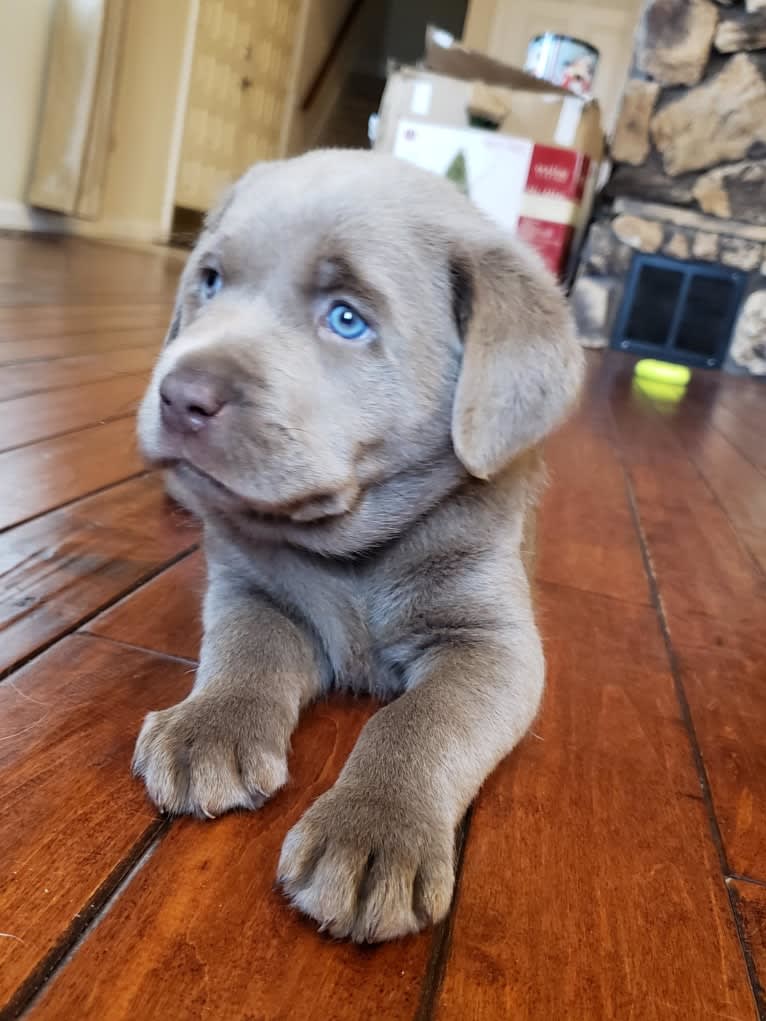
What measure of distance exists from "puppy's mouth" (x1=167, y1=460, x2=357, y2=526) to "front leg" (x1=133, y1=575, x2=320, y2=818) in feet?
0.53

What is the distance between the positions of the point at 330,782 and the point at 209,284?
768mm

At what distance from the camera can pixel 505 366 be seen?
1.30 meters

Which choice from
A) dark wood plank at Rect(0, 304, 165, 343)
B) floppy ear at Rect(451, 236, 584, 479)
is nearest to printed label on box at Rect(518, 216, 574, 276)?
dark wood plank at Rect(0, 304, 165, 343)

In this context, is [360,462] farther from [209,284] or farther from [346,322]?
[209,284]

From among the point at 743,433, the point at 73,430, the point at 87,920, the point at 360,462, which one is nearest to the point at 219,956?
the point at 87,920

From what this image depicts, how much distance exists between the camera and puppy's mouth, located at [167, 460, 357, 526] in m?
1.22

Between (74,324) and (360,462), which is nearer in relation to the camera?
(360,462)

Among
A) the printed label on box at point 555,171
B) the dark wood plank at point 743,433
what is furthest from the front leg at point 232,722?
the printed label on box at point 555,171

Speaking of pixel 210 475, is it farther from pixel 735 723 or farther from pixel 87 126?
pixel 87 126

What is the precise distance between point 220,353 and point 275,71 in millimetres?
10372

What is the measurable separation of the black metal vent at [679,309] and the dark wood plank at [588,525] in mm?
3408

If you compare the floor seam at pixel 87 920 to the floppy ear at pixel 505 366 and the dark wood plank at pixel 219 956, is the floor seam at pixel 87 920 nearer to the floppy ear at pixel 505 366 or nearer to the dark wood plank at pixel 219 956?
the dark wood plank at pixel 219 956

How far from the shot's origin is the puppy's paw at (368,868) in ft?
2.90

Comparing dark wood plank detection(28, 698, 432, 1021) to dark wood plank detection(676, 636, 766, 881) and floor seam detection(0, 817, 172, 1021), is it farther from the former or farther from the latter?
dark wood plank detection(676, 636, 766, 881)
